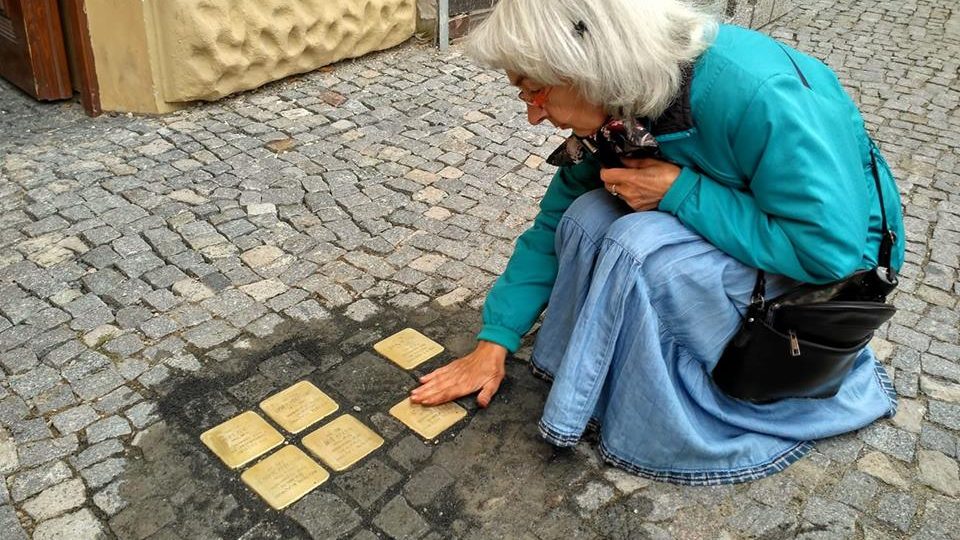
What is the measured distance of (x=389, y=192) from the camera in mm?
4199

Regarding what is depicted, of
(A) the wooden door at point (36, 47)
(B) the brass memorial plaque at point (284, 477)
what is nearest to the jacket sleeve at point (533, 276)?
(B) the brass memorial plaque at point (284, 477)

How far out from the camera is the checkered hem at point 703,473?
254cm

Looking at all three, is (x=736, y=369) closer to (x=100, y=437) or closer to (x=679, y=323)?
(x=679, y=323)

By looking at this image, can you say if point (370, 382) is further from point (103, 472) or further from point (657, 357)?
point (657, 357)

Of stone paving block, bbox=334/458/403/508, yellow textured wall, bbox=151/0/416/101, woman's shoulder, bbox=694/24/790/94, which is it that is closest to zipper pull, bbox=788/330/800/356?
woman's shoulder, bbox=694/24/790/94

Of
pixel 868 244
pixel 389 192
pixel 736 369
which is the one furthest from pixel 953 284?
pixel 389 192

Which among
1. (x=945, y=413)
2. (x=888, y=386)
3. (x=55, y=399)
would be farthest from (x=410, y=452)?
(x=945, y=413)

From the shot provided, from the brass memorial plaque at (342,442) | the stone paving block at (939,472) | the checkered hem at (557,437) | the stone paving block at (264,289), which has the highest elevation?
Result: the checkered hem at (557,437)

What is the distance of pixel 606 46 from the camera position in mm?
2092

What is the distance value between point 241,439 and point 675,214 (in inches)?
56.9

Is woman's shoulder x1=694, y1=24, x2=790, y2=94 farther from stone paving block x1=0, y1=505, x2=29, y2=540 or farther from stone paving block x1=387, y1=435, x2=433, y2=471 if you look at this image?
stone paving block x1=0, y1=505, x2=29, y2=540

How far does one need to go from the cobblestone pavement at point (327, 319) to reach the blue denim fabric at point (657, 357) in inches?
3.7

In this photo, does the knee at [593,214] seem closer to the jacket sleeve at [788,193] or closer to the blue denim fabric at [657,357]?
the blue denim fabric at [657,357]

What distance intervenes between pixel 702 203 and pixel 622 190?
22cm
